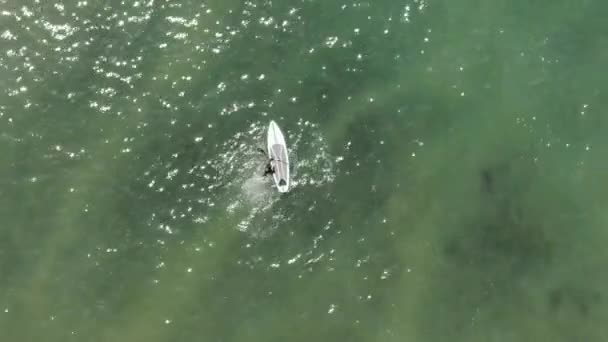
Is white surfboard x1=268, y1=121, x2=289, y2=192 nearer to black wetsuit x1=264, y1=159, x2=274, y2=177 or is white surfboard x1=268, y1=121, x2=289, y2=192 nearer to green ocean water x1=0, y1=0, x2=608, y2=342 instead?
black wetsuit x1=264, y1=159, x2=274, y2=177

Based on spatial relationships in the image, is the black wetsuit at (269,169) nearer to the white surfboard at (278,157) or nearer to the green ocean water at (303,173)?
the white surfboard at (278,157)

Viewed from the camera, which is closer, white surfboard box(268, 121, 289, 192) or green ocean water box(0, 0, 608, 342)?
green ocean water box(0, 0, 608, 342)

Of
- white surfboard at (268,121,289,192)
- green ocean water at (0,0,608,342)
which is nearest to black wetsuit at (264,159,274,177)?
white surfboard at (268,121,289,192)

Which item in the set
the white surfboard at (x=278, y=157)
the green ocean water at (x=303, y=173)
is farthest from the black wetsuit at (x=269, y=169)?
the green ocean water at (x=303, y=173)

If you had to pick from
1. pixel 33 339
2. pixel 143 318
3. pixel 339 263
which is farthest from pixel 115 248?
pixel 339 263

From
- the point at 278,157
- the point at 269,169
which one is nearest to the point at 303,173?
the point at 278,157

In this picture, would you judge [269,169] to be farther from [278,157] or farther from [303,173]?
[303,173]
